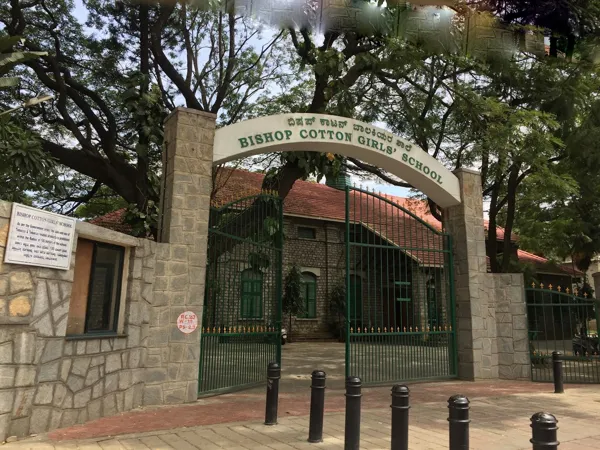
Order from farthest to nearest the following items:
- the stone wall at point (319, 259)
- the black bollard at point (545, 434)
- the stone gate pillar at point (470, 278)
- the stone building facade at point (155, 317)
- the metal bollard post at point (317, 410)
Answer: the stone wall at point (319, 259)
the stone gate pillar at point (470, 278)
the metal bollard post at point (317, 410)
the stone building facade at point (155, 317)
the black bollard at point (545, 434)

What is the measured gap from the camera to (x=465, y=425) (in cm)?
378

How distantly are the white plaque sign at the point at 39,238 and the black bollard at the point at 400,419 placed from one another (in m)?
3.93

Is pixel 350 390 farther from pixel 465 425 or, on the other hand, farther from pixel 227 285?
pixel 227 285

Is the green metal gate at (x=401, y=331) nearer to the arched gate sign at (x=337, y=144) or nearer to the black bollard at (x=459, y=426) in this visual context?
the arched gate sign at (x=337, y=144)

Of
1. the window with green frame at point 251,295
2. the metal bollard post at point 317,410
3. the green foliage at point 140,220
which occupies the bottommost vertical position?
the metal bollard post at point 317,410

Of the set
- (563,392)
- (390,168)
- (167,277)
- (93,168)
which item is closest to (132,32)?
(93,168)

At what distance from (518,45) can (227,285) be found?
6.86 meters

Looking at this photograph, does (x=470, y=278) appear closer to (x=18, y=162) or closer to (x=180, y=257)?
(x=180, y=257)

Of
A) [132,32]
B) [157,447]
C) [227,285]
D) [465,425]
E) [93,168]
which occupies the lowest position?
[157,447]

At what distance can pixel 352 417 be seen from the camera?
4.88 metres

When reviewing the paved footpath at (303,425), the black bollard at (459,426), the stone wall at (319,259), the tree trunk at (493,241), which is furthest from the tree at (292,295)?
the black bollard at (459,426)

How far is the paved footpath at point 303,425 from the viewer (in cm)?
526

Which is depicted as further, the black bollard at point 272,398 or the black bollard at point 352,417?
the black bollard at point 272,398

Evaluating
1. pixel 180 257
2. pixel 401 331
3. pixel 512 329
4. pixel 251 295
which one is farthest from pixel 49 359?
pixel 512 329
